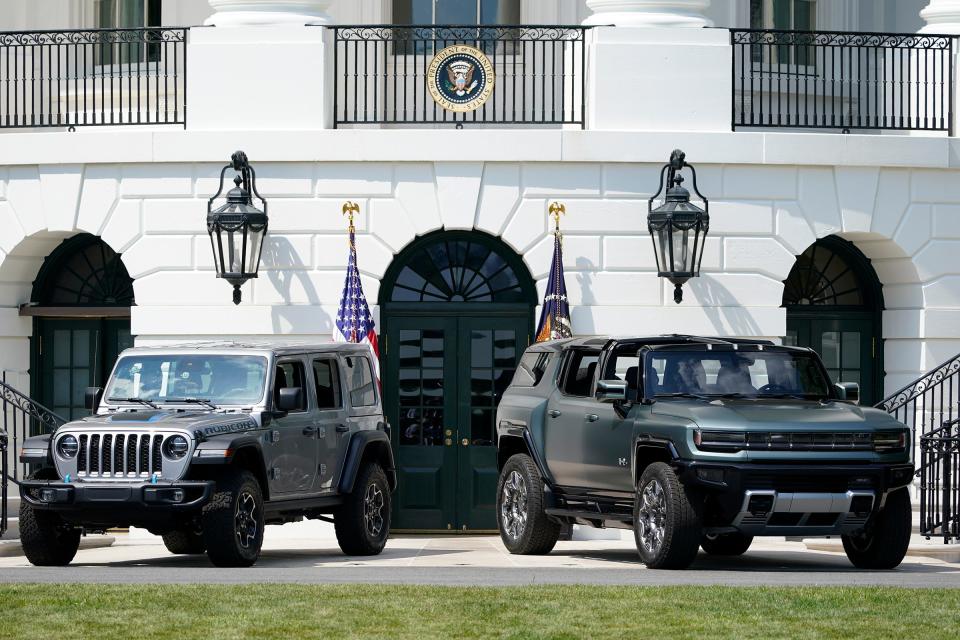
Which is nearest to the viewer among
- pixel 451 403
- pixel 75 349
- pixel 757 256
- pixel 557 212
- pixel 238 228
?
pixel 238 228

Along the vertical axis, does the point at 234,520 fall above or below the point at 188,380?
below

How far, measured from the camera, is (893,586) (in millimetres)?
15008

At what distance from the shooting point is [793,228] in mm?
23281

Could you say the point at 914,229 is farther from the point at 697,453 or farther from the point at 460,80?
the point at 697,453

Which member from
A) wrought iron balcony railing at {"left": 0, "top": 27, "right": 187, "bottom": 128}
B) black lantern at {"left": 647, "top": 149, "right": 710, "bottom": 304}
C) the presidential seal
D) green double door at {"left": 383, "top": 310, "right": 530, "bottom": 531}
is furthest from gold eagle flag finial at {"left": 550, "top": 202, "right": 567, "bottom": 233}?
wrought iron balcony railing at {"left": 0, "top": 27, "right": 187, "bottom": 128}

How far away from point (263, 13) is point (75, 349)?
16.6ft

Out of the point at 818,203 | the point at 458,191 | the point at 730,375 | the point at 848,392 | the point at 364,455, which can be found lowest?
the point at 364,455

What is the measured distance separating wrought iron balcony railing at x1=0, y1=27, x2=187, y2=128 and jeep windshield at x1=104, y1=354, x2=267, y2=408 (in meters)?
5.57

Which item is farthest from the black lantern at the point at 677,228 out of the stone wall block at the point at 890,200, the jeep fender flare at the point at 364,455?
the jeep fender flare at the point at 364,455

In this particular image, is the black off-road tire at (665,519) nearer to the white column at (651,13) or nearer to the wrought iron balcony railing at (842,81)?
the wrought iron balcony railing at (842,81)

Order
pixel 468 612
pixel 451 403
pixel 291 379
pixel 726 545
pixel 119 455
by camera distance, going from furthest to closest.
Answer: pixel 451 403 < pixel 726 545 < pixel 291 379 < pixel 119 455 < pixel 468 612

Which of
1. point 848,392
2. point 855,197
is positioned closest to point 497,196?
point 855,197

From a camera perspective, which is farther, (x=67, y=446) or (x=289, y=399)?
(x=289, y=399)

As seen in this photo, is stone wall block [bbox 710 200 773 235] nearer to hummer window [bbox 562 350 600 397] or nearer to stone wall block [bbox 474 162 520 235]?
stone wall block [bbox 474 162 520 235]
